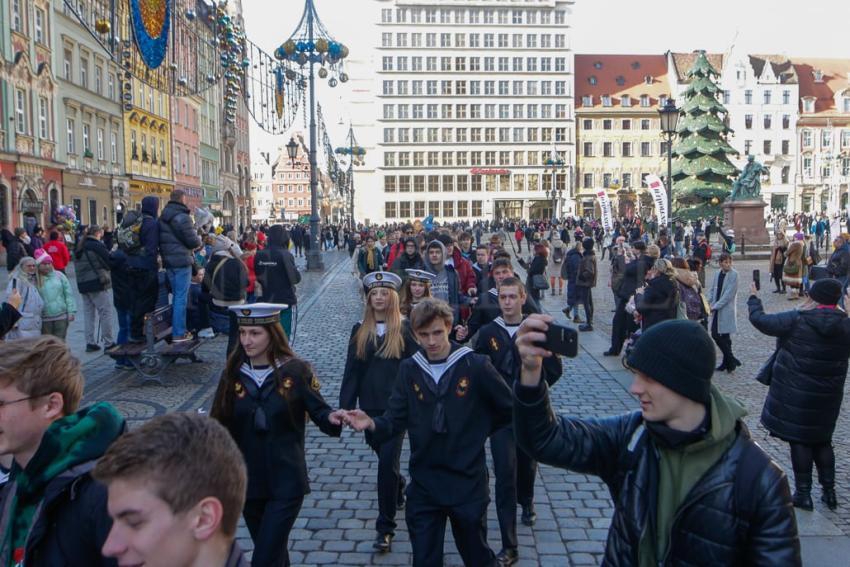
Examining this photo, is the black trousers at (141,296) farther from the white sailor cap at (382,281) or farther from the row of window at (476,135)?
the row of window at (476,135)

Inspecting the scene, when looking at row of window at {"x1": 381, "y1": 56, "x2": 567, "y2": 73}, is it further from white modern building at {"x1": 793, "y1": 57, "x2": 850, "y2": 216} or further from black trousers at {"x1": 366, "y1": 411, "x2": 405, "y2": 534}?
black trousers at {"x1": 366, "y1": 411, "x2": 405, "y2": 534}

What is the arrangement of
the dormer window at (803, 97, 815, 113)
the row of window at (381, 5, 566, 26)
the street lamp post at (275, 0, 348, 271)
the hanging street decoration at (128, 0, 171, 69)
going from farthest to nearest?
the row of window at (381, 5, 566, 26)
the dormer window at (803, 97, 815, 113)
the street lamp post at (275, 0, 348, 271)
the hanging street decoration at (128, 0, 171, 69)

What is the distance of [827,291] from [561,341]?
13.1 ft

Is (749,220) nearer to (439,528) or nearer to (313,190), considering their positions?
(313,190)

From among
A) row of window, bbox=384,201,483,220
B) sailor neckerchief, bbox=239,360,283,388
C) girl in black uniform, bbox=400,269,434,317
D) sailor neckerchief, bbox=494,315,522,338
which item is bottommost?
sailor neckerchief, bbox=239,360,283,388

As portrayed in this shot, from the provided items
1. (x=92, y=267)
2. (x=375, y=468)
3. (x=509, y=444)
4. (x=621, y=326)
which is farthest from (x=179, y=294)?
(x=509, y=444)

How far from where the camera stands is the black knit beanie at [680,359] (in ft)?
7.70

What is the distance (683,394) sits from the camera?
2.35 m

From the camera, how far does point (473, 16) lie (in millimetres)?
89125

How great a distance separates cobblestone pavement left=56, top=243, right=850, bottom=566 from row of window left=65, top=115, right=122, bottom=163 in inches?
1026

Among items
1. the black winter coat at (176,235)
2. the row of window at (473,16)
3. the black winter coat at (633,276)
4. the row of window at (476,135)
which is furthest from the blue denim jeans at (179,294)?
the row of window at (473,16)

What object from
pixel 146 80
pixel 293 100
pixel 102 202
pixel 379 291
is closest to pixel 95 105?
pixel 102 202

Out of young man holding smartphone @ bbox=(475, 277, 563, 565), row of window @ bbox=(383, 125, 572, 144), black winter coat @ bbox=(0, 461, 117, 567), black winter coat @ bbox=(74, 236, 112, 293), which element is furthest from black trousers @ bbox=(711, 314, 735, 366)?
row of window @ bbox=(383, 125, 572, 144)

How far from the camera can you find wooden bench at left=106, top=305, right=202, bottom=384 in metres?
10.0
